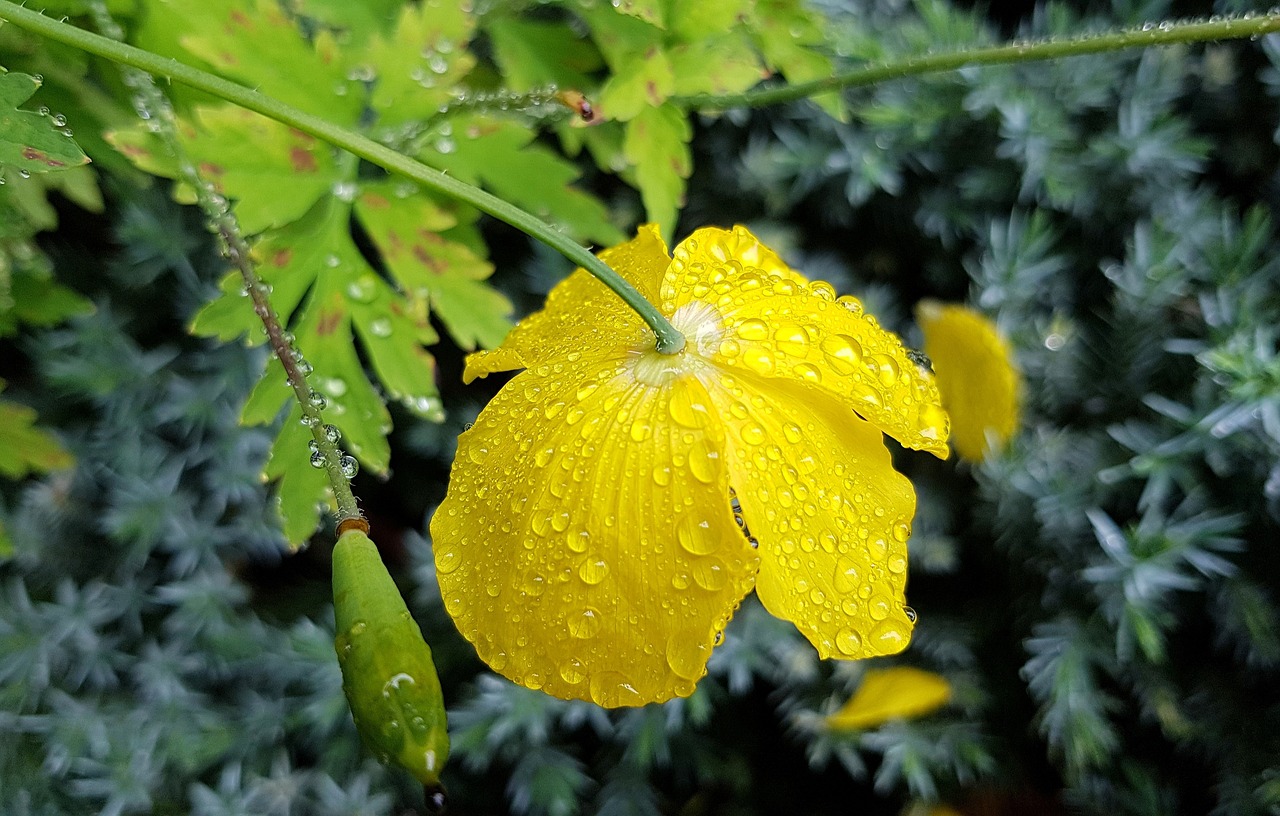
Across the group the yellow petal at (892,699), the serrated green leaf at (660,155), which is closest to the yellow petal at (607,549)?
the serrated green leaf at (660,155)

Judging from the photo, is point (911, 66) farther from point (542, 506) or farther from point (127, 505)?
point (127, 505)

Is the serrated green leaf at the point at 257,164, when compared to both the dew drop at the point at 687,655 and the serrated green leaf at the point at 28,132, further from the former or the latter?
the dew drop at the point at 687,655

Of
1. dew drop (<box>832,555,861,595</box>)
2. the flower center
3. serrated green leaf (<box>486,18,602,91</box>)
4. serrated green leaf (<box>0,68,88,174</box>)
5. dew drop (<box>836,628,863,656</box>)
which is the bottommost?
dew drop (<box>836,628,863,656</box>)

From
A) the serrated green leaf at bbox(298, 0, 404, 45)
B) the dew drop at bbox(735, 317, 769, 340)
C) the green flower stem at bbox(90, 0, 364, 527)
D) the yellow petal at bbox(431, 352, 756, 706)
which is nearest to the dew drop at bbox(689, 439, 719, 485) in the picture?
the yellow petal at bbox(431, 352, 756, 706)

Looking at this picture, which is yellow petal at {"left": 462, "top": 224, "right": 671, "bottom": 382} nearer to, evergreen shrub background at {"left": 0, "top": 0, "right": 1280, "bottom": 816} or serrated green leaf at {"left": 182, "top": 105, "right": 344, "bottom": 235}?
serrated green leaf at {"left": 182, "top": 105, "right": 344, "bottom": 235}

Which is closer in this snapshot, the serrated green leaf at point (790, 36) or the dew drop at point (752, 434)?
the dew drop at point (752, 434)

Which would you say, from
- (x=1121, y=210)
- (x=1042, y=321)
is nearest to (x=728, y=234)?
(x=1042, y=321)
